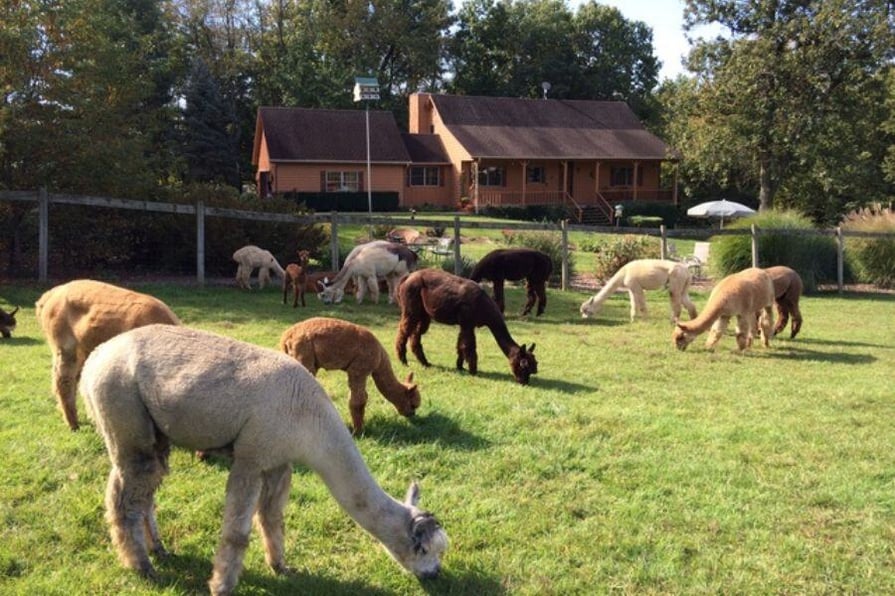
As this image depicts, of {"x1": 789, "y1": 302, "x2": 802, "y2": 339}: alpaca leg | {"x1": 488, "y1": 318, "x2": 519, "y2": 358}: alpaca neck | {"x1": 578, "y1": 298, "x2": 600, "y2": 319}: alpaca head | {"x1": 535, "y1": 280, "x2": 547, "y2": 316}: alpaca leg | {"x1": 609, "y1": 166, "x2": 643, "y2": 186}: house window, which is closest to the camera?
{"x1": 488, "y1": 318, "x2": 519, "y2": 358}: alpaca neck

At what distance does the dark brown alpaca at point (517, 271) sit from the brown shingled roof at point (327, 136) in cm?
2749

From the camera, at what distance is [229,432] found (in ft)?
13.1

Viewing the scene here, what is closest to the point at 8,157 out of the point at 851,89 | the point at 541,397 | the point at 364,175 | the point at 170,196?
the point at 170,196

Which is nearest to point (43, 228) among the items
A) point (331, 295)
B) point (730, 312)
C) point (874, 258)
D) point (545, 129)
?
point (331, 295)

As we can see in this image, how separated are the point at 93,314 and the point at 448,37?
59.1m

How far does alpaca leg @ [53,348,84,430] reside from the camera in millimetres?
6297

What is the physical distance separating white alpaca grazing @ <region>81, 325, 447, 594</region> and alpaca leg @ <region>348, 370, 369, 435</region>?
2.36m

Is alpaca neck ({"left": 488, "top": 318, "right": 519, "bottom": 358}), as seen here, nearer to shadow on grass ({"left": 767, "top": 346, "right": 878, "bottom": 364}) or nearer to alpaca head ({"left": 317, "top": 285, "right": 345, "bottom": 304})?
shadow on grass ({"left": 767, "top": 346, "right": 878, "bottom": 364})

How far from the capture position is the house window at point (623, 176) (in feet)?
159

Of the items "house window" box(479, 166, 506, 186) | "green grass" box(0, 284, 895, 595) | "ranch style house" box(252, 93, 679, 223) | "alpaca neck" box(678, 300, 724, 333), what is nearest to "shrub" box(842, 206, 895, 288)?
"alpaca neck" box(678, 300, 724, 333)

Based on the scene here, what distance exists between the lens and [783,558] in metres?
4.79

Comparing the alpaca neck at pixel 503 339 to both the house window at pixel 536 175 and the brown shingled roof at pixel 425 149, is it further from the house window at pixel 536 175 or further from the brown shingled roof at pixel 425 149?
the house window at pixel 536 175

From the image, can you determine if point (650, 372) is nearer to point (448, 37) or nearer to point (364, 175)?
point (364, 175)

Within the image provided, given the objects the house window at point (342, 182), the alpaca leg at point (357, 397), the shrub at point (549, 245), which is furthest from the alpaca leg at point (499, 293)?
the house window at point (342, 182)
